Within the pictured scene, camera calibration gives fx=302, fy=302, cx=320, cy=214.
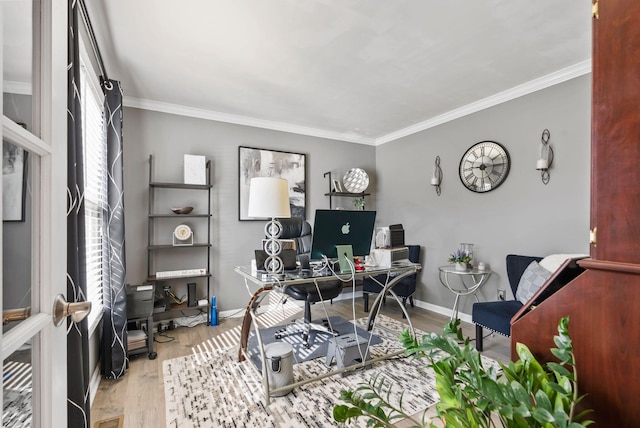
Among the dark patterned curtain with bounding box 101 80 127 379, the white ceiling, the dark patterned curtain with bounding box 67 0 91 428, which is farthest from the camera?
the dark patterned curtain with bounding box 101 80 127 379

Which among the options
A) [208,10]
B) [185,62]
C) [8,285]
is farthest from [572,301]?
[185,62]

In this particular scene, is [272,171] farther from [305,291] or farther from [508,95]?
[508,95]

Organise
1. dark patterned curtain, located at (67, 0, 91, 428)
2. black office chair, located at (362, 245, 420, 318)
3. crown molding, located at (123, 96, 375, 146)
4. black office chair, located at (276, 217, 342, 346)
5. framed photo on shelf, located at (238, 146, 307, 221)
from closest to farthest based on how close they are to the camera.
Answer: dark patterned curtain, located at (67, 0, 91, 428)
black office chair, located at (276, 217, 342, 346)
crown molding, located at (123, 96, 375, 146)
black office chair, located at (362, 245, 420, 318)
framed photo on shelf, located at (238, 146, 307, 221)

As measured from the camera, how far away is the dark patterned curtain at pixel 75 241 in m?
1.17

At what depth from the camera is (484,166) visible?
337cm

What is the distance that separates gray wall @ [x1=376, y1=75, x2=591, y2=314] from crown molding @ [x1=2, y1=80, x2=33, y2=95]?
3477mm

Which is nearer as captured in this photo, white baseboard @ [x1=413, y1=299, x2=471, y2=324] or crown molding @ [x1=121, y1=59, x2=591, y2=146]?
crown molding @ [x1=121, y1=59, x2=591, y2=146]

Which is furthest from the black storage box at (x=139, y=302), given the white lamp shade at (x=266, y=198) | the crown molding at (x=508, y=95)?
the crown molding at (x=508, y=95)

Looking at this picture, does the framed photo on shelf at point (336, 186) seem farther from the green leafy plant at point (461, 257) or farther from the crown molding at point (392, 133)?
the green leafy plant at point (461, 257)

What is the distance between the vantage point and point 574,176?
2.69 m

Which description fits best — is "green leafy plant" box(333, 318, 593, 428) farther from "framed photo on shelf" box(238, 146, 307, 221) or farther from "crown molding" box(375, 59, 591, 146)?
"framed photo on shelf" box(238, 146, 307, 221)

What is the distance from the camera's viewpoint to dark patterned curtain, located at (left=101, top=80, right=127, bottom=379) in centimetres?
228

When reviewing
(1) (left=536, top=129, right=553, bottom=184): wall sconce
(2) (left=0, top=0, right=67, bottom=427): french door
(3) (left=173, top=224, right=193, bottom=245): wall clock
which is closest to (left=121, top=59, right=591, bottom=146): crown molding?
(1) (left=536, top=129, right=553, bottom=184): wall sconce

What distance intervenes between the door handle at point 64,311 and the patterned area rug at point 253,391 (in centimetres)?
139
